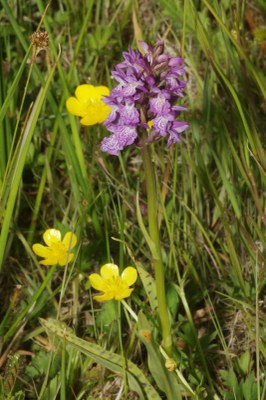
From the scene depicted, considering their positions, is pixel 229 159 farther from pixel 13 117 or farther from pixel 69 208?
pixel 13 117

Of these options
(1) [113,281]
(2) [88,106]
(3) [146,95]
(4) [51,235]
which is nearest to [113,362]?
(1) [113,281]

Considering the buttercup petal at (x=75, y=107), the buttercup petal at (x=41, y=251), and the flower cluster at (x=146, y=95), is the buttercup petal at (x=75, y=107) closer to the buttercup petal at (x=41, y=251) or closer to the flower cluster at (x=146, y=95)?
the buttercup petal at (x=41, y=251)

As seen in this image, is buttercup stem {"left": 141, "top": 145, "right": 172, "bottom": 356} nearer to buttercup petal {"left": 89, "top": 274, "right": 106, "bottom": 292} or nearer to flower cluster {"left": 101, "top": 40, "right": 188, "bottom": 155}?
flower cluster {"left": 101, "top": 40, "right": 188, "bottom": 155}

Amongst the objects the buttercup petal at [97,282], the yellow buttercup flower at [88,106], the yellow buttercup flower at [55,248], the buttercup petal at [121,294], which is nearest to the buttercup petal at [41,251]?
the yellow buttercup flower at [55,248]

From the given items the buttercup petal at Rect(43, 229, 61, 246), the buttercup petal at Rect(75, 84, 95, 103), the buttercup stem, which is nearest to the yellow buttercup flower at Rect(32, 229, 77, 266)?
the buttercup petal at Rect(43, 229, 61, 246)

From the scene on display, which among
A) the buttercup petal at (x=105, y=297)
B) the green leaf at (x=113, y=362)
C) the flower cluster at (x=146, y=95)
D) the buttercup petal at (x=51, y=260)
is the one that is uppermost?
the flower cluster at (x=146, y=95)

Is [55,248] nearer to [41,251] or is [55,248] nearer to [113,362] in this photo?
[41,251]

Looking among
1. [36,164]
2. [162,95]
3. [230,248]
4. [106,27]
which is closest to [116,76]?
[162,95]
